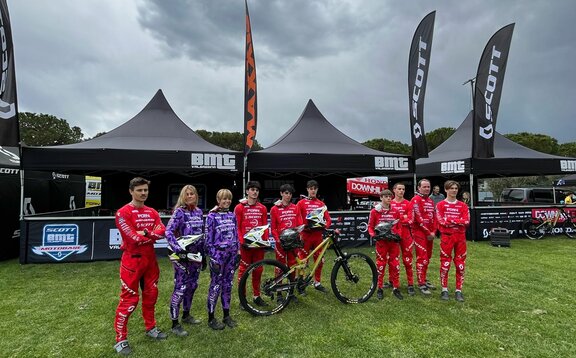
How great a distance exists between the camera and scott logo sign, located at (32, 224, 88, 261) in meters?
6.53

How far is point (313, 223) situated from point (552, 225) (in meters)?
9.51

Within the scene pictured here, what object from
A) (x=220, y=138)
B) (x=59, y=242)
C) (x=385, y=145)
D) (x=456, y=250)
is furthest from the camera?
(x=385, y=145)

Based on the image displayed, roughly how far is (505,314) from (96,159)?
25.7 feet

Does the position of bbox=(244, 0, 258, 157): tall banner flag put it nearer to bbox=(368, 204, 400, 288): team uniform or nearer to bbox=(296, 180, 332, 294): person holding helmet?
bbox=(296, 180, 332, 294): person holding helmet

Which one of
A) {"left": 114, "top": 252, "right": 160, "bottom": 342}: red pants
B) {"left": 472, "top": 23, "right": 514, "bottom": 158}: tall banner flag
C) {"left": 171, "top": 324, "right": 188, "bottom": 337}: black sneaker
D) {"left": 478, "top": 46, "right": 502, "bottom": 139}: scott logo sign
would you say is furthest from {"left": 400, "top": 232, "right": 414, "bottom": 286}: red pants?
{"left": 478, "top": 46, "right": 502, "bottom": 139}: scott logo sign

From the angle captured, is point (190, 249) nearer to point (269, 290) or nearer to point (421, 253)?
point (269, 290)

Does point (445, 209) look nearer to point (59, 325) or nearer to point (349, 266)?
point (349, 266)

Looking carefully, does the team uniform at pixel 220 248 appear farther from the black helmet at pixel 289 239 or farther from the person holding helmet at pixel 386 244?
the person holding helmet at pixel 386 244

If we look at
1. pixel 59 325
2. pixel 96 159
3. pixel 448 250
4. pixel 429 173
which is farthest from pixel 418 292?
pixel 429 173

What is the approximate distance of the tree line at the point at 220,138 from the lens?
33094 mm

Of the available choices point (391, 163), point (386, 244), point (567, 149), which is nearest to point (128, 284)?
point (386, 244)

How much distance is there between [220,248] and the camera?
10.9 ft

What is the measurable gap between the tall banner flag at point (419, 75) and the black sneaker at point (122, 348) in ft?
24.5

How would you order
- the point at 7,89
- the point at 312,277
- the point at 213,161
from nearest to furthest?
the point at 312,277
the point at 7,89
the point at 213,161
